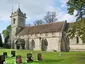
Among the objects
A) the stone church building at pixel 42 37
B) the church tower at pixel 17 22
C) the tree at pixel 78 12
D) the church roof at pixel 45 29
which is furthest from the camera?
the church tower at pixel 17 22

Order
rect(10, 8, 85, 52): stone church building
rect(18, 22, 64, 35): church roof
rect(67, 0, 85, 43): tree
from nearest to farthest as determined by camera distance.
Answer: rect(67, 0, 85, 43): tree
rect(10, 8, 85, 52): stone church building
rect(18, 22, 64, 35): church roof

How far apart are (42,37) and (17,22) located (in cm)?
1504

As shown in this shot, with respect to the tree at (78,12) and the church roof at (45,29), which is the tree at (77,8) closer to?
the tree at (78,12)

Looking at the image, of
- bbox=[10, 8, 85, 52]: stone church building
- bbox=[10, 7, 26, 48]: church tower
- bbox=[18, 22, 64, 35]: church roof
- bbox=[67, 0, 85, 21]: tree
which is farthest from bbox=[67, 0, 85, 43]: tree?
bbox=[10, 7, 26, 48]: church tower

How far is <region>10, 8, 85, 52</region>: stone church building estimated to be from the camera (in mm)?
49156

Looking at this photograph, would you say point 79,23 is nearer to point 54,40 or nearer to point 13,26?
point 54,40

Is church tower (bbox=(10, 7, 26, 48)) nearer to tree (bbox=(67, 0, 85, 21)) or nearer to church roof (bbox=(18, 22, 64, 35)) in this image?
church roof (bbox=(18, 22, 64, 35))

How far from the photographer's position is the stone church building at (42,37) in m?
49.2

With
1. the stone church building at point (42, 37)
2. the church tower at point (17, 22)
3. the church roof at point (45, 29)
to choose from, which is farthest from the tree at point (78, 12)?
the church tower at point (17, 22)

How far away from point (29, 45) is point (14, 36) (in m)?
8.51

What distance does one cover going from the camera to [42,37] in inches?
2140

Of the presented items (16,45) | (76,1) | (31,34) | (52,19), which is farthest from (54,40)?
(52,19)

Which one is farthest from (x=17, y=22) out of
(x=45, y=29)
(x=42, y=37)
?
(x=42, y=37)

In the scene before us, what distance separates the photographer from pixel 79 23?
85.3 ft
